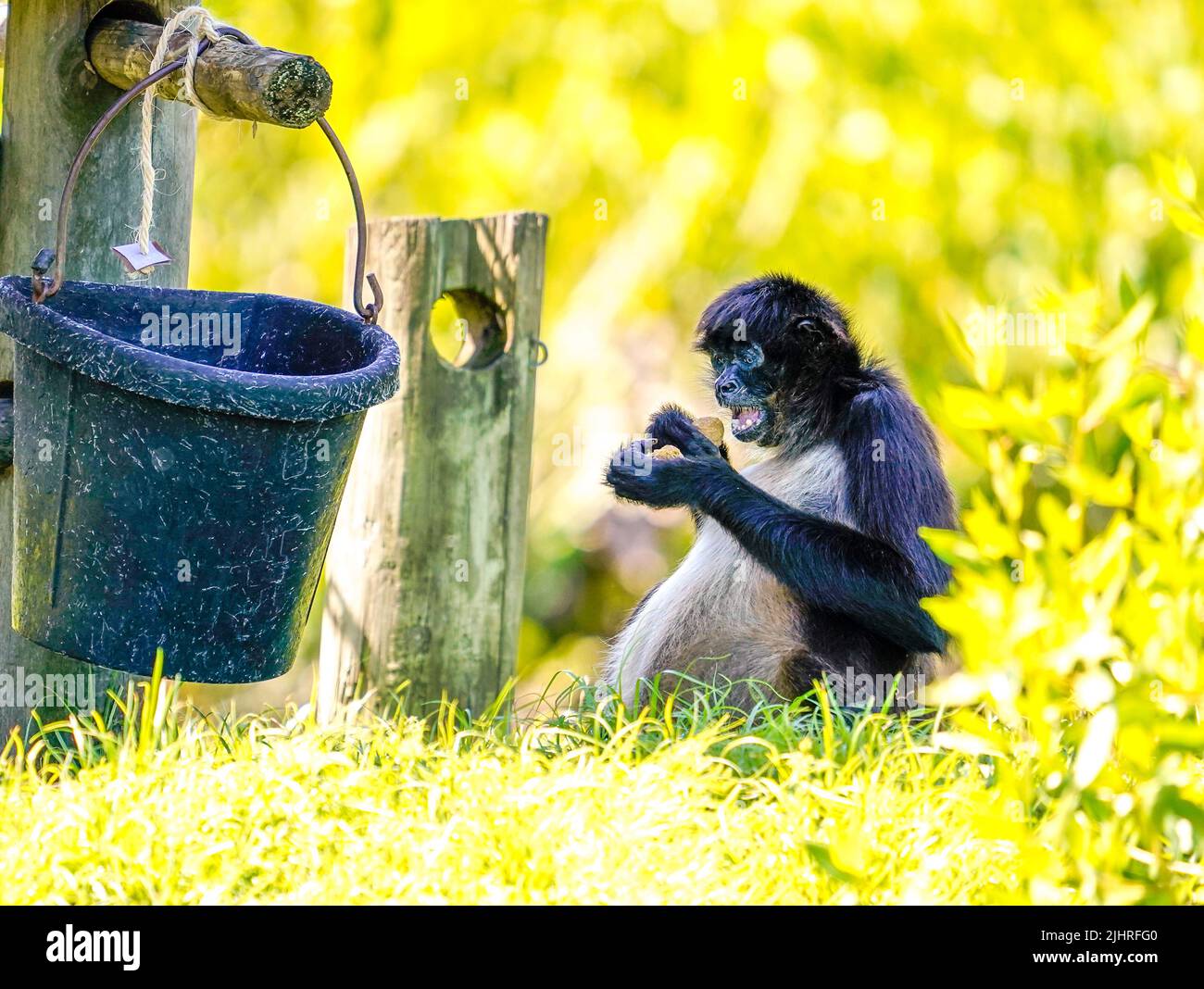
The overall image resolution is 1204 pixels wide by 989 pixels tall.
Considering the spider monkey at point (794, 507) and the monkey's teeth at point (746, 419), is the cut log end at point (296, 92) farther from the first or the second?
the monkey's teeth at point (746, 419)

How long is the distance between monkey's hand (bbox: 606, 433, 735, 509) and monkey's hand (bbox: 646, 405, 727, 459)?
10 centimetres

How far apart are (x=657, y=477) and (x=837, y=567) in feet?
2.14

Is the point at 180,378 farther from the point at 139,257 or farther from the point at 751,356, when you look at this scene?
the point at 751,356

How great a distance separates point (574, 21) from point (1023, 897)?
6.85 meters

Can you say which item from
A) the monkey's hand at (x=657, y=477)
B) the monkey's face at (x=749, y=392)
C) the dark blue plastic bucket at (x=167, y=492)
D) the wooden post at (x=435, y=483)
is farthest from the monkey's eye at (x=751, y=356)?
the dark blue plastic bucket at (x=167, y=492)

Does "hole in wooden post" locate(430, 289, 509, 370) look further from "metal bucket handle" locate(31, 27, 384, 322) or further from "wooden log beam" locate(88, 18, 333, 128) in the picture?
"wooden log beam" locate(88, 18, 333, 128)

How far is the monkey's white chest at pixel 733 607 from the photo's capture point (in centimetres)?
477

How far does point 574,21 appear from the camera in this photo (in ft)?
28.6

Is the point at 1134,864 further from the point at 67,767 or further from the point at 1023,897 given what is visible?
the point at 67,767

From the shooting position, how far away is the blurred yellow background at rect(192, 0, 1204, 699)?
25.5ft

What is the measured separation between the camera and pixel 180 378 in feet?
10.4

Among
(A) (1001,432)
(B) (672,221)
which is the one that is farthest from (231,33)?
(B) (672,221)

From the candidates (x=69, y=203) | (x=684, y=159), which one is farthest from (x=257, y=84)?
(x=684, y=159)
